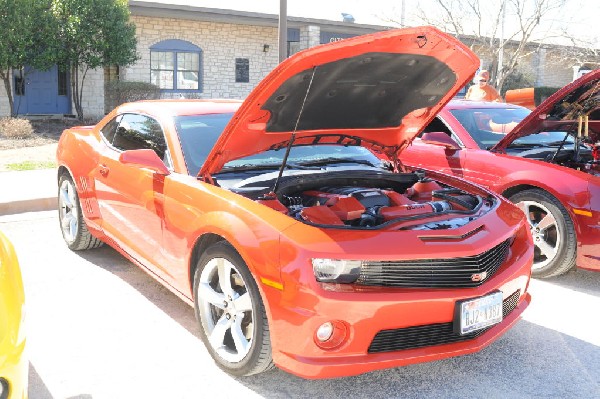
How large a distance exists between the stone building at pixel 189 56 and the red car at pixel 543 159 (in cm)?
1439

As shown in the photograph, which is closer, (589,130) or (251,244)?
(251,244)

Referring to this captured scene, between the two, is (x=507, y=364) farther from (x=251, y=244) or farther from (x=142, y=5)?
(x=142, y=5)

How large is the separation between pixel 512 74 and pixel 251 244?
89.9ft

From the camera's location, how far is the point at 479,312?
3.27m

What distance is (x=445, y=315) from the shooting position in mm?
3158

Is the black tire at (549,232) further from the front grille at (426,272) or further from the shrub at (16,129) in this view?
the shrub at (16,129)

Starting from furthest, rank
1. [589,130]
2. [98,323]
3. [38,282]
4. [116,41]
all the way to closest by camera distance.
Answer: [116,41] → [589,130] → [38,282] → [98,323]

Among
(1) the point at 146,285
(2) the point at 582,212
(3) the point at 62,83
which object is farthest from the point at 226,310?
(3) the point at 62,83

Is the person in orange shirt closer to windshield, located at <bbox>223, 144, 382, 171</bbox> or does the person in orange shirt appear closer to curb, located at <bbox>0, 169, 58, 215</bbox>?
windshield, located at <bbox>223, 144, 382, 171</bbox>

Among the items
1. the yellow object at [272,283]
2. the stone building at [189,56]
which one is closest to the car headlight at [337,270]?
the yellow object at [272,283]

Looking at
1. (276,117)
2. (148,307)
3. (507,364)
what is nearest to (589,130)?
(507,364)

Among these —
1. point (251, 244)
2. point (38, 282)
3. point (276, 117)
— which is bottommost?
point (38, 282)

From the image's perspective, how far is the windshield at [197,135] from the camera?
165 inches

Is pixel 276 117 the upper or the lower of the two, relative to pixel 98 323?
upper
